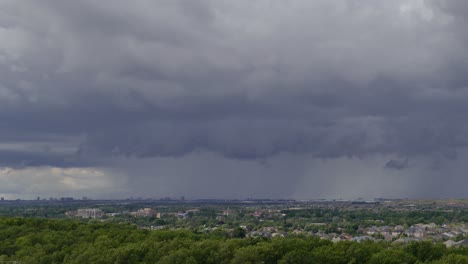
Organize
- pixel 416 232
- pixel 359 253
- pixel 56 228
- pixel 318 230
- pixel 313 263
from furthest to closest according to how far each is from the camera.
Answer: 1. pixel 318 230
2. pixel 416 232
3. pixel 56 228
4. pixel 359 253
5. pixel 313 263

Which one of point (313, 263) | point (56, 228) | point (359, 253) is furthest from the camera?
point (56, 228)

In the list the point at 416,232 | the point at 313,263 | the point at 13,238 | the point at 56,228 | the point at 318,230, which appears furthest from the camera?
the point at 318,230

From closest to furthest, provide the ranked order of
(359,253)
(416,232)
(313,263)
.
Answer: (313,263) → (359,253) → (416,232)

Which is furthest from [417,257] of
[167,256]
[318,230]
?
[318,230]

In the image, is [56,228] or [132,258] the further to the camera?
[56,228]

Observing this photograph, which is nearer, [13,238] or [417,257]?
[417,257]

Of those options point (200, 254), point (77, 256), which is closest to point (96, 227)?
point (77, 256)

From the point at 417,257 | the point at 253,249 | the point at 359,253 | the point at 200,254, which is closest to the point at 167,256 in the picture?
the point at 200,254

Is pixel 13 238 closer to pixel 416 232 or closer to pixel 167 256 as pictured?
pixel 167 256

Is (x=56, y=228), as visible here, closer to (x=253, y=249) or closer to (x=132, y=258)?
(x=132, y=258)
